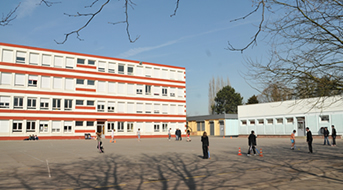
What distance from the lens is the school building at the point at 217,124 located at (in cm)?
6191

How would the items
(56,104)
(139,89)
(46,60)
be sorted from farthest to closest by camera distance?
1. (139,89)
2. (56,104)
3. (46,60)

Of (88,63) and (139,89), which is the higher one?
(88,63)

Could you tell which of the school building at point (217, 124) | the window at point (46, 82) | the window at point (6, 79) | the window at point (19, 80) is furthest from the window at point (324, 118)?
the window at point (6, 79)

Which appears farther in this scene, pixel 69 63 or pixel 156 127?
pixel 156 127

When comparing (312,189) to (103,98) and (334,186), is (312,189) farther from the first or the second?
(103,98)

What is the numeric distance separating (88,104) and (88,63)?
756 centimetres

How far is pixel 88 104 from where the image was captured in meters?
53.0

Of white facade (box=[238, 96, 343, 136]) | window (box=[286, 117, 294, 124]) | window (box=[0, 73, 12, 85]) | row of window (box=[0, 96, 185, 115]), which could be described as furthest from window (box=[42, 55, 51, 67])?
window (box=[286, 117, 294, 124])

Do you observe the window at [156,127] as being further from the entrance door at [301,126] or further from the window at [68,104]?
the entrance door at [301,126]

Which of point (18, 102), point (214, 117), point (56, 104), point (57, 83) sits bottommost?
point (214, 117)

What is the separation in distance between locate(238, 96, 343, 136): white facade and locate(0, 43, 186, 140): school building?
53.2 ft

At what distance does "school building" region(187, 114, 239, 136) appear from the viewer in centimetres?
6191

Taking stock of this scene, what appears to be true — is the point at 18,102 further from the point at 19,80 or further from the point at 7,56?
the point at 7,56

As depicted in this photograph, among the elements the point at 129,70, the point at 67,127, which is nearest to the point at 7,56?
the point at 67,127
